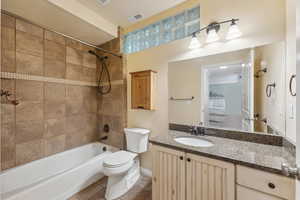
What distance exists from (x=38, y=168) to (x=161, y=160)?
77.1 inches

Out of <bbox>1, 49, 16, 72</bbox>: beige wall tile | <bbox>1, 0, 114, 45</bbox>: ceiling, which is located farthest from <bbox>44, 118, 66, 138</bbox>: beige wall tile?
<bbox>1, 0, 114, 45</bbox>: ceiling

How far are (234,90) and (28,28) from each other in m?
2.96

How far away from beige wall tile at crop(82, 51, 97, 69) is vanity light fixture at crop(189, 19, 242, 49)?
6.93ft

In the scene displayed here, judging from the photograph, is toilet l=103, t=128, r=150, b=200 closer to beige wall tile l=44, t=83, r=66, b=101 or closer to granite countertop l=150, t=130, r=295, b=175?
granite countertop l=150, t=130, r=295, b=175

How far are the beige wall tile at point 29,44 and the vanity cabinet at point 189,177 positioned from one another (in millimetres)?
2281

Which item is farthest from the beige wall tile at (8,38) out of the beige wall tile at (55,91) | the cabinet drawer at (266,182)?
the cabinet drawer at (266,182)

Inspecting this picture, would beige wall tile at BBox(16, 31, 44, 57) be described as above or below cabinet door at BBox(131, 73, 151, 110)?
above

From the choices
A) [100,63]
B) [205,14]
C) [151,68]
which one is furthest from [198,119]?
[100,63]

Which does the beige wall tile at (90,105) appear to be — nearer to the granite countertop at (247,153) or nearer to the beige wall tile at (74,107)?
the beige wall tile at (74,107)

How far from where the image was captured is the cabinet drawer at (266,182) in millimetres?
812

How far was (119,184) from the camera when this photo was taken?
1778mm

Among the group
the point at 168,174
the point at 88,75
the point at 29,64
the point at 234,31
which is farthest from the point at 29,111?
the point at 234,31

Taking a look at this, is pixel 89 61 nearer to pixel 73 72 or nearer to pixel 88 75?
pixel 88 75

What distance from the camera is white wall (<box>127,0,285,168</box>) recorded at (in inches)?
49.9
